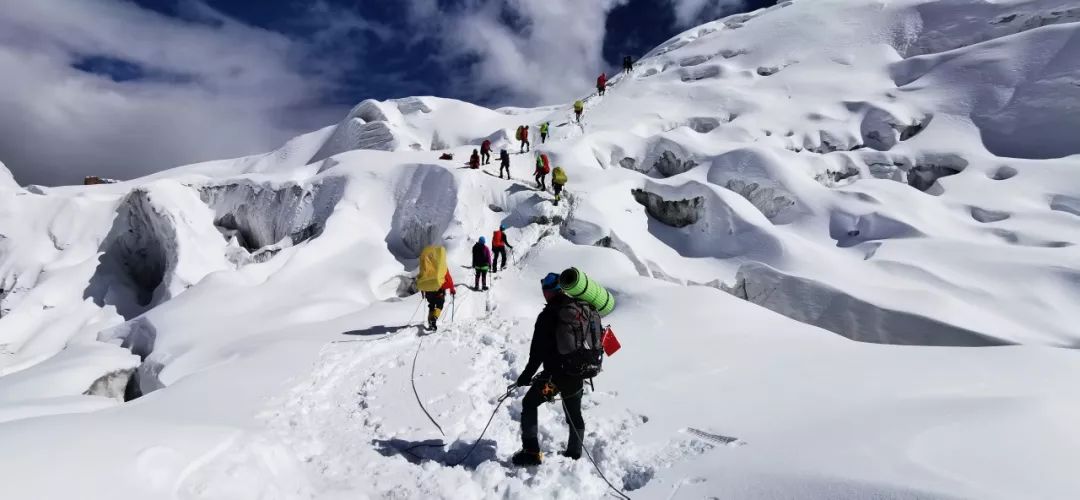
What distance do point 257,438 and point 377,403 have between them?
6.61ft

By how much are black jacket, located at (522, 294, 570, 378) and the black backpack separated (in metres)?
0.04

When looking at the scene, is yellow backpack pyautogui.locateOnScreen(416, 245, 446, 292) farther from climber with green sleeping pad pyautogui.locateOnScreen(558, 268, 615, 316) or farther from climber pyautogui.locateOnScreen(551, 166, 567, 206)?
climber pyautogui.locateOnScreen(551, 166, 567, 206)

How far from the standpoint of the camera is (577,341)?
189 inches

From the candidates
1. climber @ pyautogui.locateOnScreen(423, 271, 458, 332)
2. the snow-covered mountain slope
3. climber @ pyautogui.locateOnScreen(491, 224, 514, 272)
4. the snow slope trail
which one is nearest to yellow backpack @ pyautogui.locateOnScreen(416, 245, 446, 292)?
climber @ pyautogui.locateOnScreen(423, 271, 458, 332)

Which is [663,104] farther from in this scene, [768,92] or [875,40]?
[875,40]

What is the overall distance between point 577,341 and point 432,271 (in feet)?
20.6

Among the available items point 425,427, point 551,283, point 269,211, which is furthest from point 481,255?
point 269,211

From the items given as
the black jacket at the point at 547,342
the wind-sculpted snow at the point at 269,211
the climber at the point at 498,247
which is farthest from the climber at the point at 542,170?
the black jacket at the point at 547,342

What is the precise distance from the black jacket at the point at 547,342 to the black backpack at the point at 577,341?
4 centimetres

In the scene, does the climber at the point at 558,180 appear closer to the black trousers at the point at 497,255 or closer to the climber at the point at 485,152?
the black trousers at the point at 497,255

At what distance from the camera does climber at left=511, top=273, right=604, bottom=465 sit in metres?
4.80

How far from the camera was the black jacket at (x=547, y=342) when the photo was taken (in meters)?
4.84

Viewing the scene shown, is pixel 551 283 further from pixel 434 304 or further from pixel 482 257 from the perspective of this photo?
pixel 482 257

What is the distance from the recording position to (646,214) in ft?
69.2
